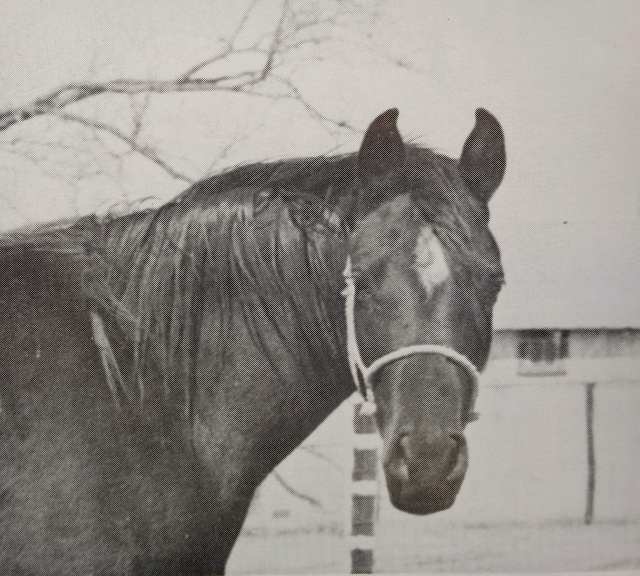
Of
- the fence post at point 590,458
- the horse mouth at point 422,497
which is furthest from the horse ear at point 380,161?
the fence post at point 590,458

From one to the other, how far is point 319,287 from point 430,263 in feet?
0.74

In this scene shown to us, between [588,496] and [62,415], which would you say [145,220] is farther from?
[588,496]

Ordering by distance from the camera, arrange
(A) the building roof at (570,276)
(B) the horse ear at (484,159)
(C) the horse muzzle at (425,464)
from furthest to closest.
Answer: (A) the building roof at (570,276), (B) the horse ear at (484,159), (C) the horse muzzle at (425,464)

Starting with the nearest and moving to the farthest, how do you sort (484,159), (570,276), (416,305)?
(416,305) < (484,159) < (570,276)

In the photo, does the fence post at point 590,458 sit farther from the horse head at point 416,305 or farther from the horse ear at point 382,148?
the horse ear at point 382,148

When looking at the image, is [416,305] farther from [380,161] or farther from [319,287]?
[380,161]

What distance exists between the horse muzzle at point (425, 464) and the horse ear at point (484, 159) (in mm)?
518

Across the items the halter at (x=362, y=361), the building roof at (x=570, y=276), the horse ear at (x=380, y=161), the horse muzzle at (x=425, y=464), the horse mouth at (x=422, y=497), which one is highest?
the horse ear at (x=380, y=161)

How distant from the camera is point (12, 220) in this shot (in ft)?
4.69

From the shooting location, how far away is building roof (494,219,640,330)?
1488mm

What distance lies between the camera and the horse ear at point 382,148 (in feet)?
4.39

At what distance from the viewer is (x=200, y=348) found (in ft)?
4.41

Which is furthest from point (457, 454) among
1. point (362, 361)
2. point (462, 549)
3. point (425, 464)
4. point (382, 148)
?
point (382, 148)

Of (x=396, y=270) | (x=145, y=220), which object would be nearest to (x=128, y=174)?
(x=145, y=220)
